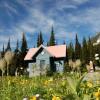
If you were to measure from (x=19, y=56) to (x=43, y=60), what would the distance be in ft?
35.0

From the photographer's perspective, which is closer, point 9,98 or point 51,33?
point 9,98

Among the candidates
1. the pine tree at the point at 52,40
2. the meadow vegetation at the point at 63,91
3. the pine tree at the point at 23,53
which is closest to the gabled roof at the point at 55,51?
the pine tree at the point at 23,53

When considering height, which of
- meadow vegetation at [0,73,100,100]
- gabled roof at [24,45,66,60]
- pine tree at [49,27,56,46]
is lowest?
meadow vegetation at [0,73,100,100]

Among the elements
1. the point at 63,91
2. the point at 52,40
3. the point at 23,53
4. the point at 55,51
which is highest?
the point at 52,40

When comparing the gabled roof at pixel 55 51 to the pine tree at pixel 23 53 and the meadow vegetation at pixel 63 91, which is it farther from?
the meadow vegetation at pixel 63 91

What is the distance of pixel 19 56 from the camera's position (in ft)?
198

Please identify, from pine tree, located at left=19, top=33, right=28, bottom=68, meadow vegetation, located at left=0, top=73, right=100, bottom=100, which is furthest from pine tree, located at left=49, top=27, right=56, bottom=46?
meadow vegetation, located at left=0, top=73, right=100, bottom=100

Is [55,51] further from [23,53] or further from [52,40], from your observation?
[52,40]

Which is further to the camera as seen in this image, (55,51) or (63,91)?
(55,51)

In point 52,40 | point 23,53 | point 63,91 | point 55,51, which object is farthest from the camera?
point 52,40

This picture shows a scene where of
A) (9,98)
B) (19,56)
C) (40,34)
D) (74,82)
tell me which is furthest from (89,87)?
(40,34)

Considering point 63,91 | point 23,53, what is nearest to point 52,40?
point 23,53

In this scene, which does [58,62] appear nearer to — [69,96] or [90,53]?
[90,53]

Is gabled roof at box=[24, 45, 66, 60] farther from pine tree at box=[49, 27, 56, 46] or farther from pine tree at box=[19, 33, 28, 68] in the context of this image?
pine tree at box=[49, 27, 56, 46]
